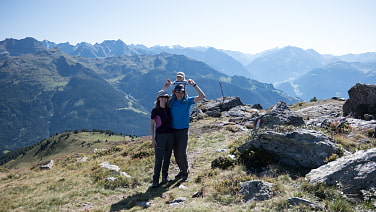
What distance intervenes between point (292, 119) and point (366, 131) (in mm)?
5489

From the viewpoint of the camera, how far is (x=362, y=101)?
28062 millimetres

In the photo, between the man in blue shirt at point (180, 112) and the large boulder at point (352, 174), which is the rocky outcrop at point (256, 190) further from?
the man in blue shirt at point (180, 112)

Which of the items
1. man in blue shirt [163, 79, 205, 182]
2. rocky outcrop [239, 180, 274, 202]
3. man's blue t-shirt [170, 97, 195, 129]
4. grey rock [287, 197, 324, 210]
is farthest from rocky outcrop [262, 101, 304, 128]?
grey rock [287, 197, 324, 210]

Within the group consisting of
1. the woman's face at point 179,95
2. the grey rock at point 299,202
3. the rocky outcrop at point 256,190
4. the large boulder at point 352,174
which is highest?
the woman's face at point 179,95

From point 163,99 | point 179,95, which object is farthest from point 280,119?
point 163,99

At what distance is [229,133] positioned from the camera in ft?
82.7

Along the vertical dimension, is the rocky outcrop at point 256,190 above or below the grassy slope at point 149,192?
above

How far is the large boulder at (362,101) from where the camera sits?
27080 millimetres

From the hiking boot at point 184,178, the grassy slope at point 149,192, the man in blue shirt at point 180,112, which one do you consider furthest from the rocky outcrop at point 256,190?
the man in blue shirt at point 180,112

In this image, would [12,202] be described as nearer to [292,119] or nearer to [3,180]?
[3,180]

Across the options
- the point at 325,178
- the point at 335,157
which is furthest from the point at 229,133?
the point at 325,178

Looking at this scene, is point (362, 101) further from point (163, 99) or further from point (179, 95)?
point (163, 99)

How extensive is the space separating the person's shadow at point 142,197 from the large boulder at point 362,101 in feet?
80.5

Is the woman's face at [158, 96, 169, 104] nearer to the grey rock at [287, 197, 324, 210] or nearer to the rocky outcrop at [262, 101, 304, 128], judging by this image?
the grey rock at [287, 197, 324, 210]
